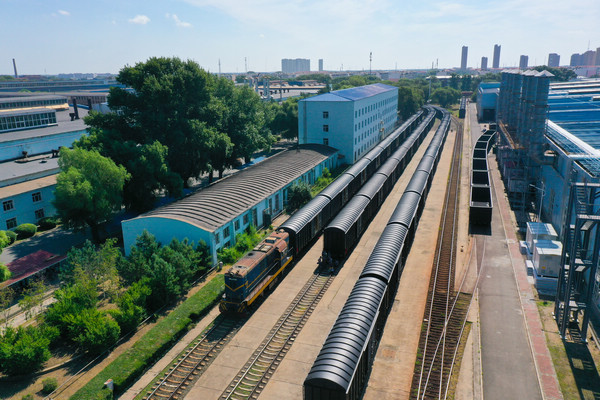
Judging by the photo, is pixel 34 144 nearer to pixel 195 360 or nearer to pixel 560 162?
pixel 195 360

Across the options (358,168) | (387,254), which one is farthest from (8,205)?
(358,168)

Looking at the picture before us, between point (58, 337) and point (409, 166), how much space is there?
59.0 m

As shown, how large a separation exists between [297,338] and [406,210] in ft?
57.9

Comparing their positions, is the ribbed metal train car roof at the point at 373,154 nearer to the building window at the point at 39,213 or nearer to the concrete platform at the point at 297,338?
the concrete platform at the point at 297,338

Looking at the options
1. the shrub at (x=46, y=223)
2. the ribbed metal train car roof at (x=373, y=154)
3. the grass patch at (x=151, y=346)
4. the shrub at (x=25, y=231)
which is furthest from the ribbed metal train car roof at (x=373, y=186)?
the shrub at (x=25, y=231)

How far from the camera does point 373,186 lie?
45469mm

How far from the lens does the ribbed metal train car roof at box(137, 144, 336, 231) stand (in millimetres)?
35125

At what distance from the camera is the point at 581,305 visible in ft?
78.3

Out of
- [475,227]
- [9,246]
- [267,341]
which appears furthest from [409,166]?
[9,246]

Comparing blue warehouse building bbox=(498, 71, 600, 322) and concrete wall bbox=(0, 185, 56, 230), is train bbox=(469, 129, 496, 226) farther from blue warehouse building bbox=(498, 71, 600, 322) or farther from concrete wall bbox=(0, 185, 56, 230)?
concrete wall bbox=(0, 185, 56, 230)

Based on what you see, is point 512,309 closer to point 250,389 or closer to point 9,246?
point 250,389

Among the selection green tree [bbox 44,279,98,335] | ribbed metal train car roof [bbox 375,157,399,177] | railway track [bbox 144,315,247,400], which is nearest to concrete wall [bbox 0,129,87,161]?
green tree [bbox 44,279,98,335]

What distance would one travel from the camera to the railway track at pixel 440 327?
20.4m

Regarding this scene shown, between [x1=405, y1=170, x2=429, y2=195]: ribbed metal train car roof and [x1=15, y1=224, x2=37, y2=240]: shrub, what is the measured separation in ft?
131
